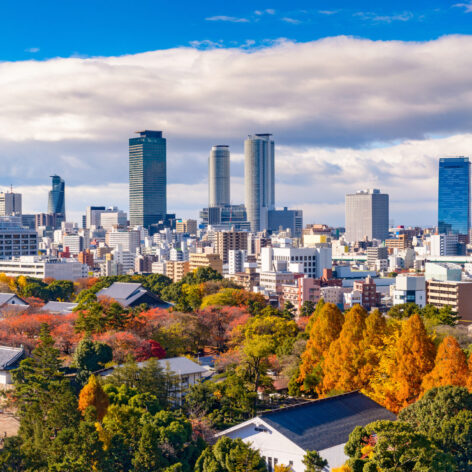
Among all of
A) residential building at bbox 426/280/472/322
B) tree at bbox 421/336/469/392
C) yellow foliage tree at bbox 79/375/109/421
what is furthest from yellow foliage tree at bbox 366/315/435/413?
residential building at bbox 426/280/472/322

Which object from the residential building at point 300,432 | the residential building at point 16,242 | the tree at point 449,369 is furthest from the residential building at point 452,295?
the residential building at point 16,242

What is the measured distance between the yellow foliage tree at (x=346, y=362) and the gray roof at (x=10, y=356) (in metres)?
17.2

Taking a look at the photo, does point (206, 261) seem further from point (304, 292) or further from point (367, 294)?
point (367, 294)

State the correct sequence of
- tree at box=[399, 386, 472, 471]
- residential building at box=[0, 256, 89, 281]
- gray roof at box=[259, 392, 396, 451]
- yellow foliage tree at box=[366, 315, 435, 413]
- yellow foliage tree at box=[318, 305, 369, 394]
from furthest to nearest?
residential building at box=[0, 256, 89, 281]
yellow foliage tree at box=[318, 305, 369, 394]
yellow foliage tree at box=[366, 315, 435, 413]
gray roof at box=[259, 392, 396, 451]
tree at box=[399, 386, 472, 471]

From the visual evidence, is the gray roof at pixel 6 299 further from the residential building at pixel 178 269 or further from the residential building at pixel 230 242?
the residential building at pixel 230 242

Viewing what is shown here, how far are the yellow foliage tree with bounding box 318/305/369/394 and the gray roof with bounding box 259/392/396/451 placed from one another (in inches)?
142

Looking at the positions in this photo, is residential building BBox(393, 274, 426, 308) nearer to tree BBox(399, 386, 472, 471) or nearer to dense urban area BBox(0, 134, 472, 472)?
dense urban area BBox(0, 134, 472, 472)

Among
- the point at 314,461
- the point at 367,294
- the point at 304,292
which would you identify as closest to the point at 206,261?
the point at 304,292

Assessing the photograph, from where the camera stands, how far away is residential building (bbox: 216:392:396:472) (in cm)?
2664

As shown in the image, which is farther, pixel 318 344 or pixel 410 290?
pixel 410 290

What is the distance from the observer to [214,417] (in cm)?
3228

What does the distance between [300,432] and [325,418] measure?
6.44 feet

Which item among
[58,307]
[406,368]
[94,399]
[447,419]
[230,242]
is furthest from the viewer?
[230,242]

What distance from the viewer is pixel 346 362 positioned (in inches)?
1400
